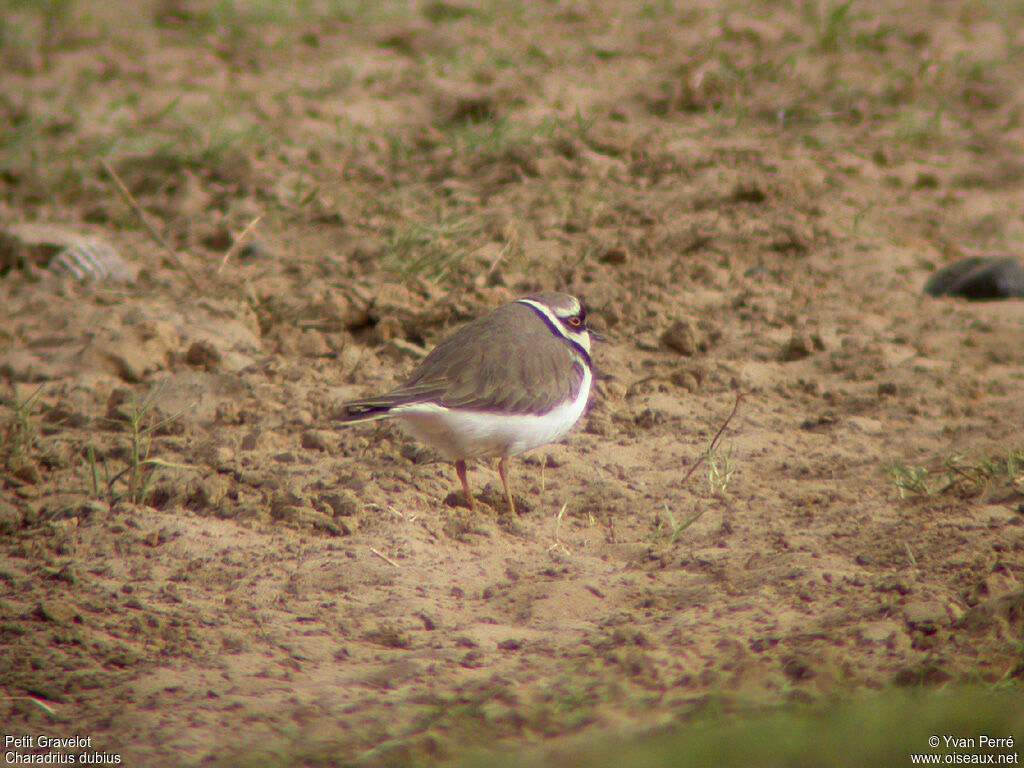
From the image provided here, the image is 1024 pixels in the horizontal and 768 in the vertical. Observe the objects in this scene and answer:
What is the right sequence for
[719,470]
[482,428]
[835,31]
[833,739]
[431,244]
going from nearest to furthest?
[833,739] < [482,428] < [719,470] < [431,244] < [835,31]

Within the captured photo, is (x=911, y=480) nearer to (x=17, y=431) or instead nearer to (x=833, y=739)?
(x=833, y=739)

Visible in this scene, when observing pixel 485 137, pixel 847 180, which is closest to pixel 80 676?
pixel 485 137

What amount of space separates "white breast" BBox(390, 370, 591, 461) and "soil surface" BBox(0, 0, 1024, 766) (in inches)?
10.9

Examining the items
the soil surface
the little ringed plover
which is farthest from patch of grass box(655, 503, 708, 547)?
the little ringed plover

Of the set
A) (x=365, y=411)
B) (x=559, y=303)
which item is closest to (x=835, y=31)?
(x=559, y=303)

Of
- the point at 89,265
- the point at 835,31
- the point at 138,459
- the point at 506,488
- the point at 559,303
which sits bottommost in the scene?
the point at 506,488

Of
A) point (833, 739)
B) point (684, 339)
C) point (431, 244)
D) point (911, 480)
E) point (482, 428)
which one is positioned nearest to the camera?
point (833, 739)

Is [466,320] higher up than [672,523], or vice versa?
[466,320]

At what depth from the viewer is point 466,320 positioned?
5699 millimetres

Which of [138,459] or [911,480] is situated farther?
[138,459]

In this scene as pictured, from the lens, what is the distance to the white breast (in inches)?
168

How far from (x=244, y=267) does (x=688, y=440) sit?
3.05 meters

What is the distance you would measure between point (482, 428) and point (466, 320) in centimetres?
147

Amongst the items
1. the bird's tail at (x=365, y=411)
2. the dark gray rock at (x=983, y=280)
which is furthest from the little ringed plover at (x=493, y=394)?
the dark gray rock at (x=983, y=280)
